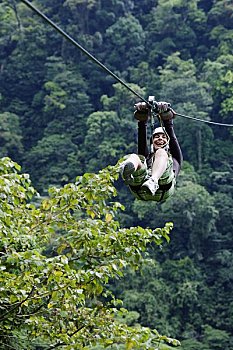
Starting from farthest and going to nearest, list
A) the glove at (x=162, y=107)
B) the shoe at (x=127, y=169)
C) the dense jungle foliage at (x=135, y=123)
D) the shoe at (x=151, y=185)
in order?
1. the dense jungle foliage at (x=135, y=123)
2. the glove at (x=162, y=107)
3. the shoe at (x=151, y=185)
4. the shoe at (x=127, y=169)

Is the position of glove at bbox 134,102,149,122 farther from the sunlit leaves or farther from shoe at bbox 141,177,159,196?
the sunlit leaves

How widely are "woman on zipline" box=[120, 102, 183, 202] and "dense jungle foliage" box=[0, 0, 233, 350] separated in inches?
328

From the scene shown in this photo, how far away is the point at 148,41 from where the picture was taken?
25.0 m

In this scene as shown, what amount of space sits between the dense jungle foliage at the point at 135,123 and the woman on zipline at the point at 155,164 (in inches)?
328

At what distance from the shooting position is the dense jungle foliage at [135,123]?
16.7 m

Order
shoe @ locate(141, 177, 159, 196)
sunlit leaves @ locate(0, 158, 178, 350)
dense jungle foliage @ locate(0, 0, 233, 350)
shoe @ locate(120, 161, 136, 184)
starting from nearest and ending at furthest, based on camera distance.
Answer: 1. shoe @ locate(120, 161, 136, 184)
2. shoe @ locate(141, 177, 159, 196)
3. sunlit leaves @ locate(0, 158, 178, 350)
4. dense jungle foliage @ locate(0, 0, 233, 350)

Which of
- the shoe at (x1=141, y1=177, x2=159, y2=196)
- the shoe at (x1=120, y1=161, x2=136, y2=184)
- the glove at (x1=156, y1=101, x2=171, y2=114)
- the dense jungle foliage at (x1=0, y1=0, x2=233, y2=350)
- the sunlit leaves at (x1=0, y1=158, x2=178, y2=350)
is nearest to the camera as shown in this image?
the shoe at (x1=120, y1=161, x2=136, y2=184)

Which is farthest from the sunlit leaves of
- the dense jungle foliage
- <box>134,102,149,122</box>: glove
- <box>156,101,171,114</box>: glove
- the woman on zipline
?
the dense jungle foliage

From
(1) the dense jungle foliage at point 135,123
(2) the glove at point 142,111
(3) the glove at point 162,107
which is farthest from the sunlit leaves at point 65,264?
(1) the dense jungle foliage at point 135,123

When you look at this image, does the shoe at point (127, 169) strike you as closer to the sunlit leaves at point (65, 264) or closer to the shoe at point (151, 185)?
the shoe at point (151, 185)

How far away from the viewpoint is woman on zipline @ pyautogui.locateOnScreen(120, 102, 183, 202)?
9.70ft

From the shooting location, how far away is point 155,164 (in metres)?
3.16

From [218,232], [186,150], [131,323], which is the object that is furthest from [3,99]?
[131,323]

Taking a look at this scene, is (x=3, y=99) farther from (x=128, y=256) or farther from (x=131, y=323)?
(x=128, y=256)
